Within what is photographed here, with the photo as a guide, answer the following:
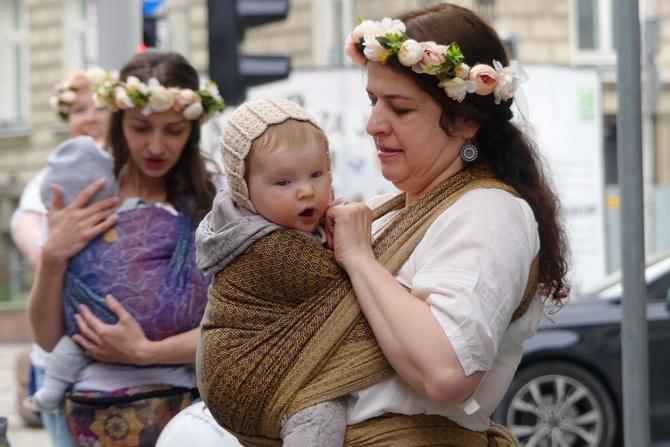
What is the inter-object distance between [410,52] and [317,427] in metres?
0.76

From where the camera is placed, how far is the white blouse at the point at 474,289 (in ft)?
8.18

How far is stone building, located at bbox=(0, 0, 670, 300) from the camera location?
75.4ft

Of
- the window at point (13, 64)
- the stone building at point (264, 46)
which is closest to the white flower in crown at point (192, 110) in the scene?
the stone building at point (264, 46)

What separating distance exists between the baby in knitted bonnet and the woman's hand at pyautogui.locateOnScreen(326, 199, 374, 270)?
0.03 meters

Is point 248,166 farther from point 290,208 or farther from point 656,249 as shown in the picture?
point 656,249

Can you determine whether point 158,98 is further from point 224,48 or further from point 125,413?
point 224,48

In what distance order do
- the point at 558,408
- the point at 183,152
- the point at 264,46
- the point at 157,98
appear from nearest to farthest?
the point at 157,98
the point at 183,152
the point at 558,408
the point at 264,46

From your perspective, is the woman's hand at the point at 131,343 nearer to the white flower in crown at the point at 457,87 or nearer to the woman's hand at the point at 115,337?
the woman's hand at the point at 115,337

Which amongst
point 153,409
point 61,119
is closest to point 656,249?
point 61,119

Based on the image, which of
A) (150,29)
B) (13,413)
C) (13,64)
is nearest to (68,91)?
(150,29)

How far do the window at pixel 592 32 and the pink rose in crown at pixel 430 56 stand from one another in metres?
21.3

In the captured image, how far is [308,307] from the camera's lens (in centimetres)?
260

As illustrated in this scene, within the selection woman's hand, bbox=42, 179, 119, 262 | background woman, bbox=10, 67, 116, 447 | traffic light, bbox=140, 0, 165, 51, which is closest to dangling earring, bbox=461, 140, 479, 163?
woman's hand, bbox=42, 179, 119, 262

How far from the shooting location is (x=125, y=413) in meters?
3.52
